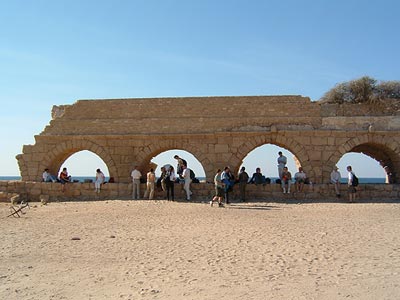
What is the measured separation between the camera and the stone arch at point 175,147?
16.2 metres

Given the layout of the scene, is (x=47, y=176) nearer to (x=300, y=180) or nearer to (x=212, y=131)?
(x=212, y=131)

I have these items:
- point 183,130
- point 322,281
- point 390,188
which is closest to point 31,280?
point 322,281

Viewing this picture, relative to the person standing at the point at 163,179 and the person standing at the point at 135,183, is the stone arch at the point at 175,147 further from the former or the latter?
the person standing at the point at 163,179

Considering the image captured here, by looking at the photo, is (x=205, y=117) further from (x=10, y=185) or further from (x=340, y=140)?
(x=10, y=185)

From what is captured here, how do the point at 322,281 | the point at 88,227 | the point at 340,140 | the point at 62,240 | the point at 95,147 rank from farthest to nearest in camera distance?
the point at 95,147
the point at 340,140
the point at 88,227
the point at 62,240
the point at 322,281

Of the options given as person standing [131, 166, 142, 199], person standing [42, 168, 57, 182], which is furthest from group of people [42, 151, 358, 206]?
person standing [42, 168, 57, 182]

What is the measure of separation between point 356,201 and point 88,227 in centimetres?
924

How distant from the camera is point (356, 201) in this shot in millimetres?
14789

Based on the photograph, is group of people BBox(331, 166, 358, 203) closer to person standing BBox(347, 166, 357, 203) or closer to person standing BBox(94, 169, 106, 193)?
person standing BBox(347, 166, 357, 203)

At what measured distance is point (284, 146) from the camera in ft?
53.1

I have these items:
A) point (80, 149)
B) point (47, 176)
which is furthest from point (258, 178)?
point (47, 176)

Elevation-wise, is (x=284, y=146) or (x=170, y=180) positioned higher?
(x=284, y=146)

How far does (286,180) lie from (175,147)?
438 centimetres

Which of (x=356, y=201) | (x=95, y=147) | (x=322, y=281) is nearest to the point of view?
(x=322, y=281)
